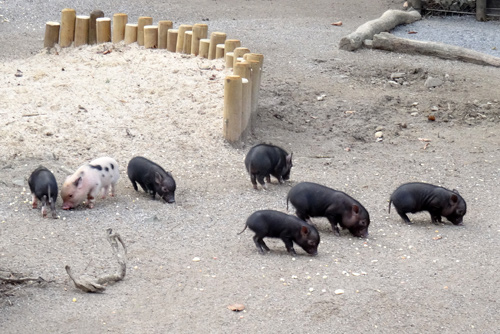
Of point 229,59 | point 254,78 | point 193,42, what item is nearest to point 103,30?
point 193,42

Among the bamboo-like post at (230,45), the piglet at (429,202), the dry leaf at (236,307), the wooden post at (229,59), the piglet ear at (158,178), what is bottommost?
the dry leaf at (236,307)

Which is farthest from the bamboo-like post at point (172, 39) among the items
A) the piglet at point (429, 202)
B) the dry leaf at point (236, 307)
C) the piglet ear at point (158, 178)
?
the dry leaf at point (236, 307)

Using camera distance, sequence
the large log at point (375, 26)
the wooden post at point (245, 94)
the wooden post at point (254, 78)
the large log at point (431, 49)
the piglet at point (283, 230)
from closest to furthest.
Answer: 1. the piglet at point (283, 230)
2. the wooden post at point (245, 94)
3. the wooden post at point (254, 78)
4. the large log at point (431, 49)
5. the large log at point (375, 26)

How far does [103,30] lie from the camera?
488 inches

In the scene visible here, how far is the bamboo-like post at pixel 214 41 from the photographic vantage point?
11.6m

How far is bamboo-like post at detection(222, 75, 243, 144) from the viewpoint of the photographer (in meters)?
9.43

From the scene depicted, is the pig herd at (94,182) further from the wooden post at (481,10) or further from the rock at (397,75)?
the wooden post at (481,10)

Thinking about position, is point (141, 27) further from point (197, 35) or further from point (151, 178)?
point (151, 178)

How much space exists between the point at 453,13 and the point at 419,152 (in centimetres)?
879

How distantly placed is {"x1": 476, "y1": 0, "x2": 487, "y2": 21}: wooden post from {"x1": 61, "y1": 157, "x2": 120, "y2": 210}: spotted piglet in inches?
474

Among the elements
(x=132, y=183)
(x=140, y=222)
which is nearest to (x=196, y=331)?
(x=140, y=222)

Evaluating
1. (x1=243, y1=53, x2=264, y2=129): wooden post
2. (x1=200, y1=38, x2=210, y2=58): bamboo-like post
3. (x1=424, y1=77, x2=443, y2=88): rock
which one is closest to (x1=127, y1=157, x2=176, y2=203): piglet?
(x1=243, y1=53, x2=264, y2=129): wooden post

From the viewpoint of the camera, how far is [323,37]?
50.3ft

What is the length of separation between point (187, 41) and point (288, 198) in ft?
16.8
